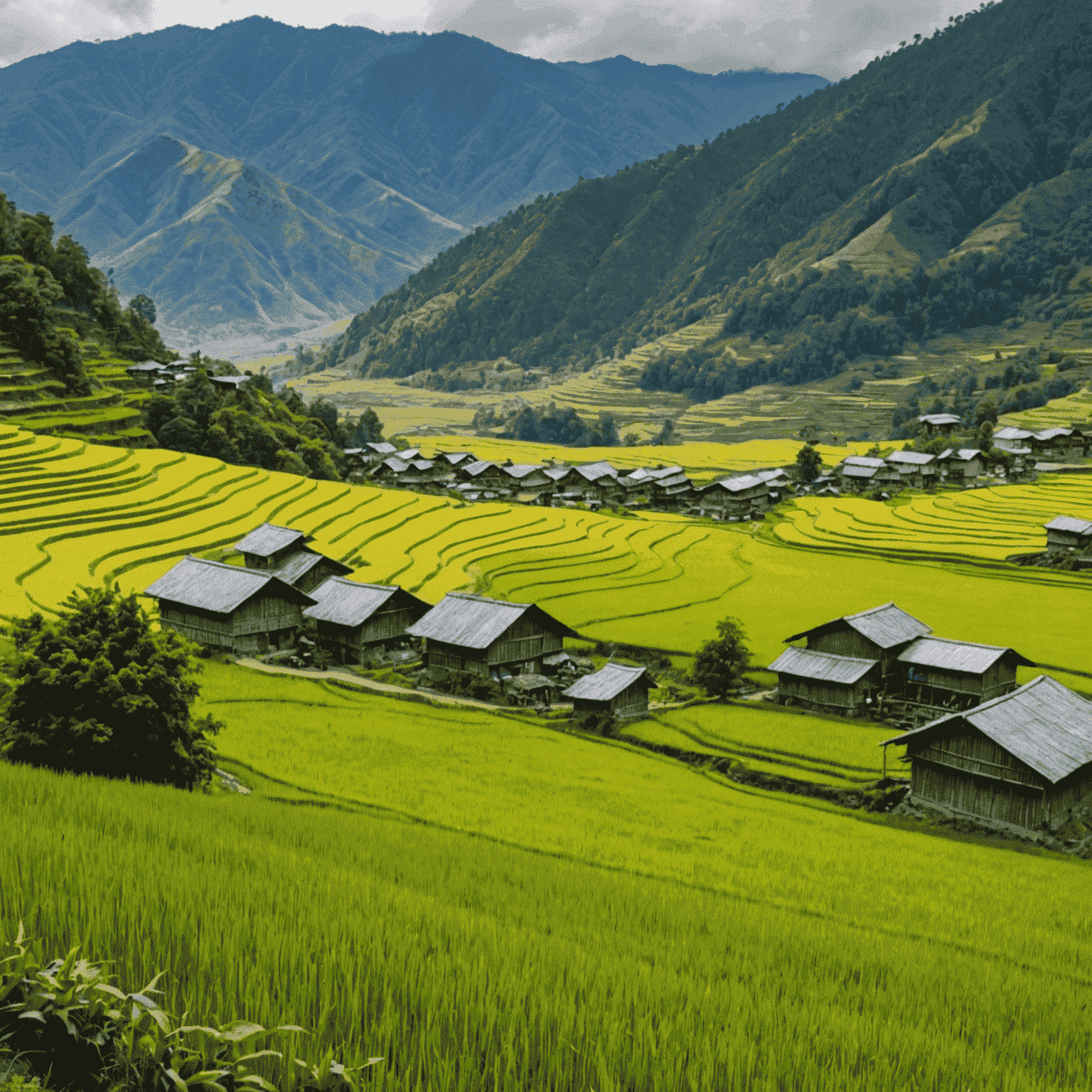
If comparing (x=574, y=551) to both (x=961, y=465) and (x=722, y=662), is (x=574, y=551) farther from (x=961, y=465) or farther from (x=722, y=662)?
(x=961, y=465)

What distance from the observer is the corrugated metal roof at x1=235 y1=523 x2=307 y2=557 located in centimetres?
4447

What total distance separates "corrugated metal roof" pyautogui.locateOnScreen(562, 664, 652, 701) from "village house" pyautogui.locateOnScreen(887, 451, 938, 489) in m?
75.4

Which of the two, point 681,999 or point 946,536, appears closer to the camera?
point 681,999

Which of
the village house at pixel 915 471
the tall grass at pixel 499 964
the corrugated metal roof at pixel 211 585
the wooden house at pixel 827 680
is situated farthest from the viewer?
the village house at pixel 915 471

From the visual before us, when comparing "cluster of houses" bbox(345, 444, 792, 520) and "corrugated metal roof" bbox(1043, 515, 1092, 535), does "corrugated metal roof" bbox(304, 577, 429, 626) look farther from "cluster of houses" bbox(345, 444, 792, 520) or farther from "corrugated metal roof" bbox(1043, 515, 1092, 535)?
"cluster of houses" bbox(345, 444, 792, 520)

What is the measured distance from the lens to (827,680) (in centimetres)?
3472

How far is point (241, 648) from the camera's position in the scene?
3891 cm

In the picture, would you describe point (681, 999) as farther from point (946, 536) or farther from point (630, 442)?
point (630, 442)

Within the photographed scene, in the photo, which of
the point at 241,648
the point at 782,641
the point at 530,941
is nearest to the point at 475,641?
the point at 241,648

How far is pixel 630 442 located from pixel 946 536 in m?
103

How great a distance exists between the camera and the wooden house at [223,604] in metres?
37.8

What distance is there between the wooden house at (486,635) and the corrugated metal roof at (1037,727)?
664 inches

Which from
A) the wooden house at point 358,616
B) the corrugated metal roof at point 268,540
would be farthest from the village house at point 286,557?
the wooden house at point 358,616

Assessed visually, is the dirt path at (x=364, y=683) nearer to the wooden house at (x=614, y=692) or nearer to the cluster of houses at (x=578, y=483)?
the wooden house at (x=614, y=692)
